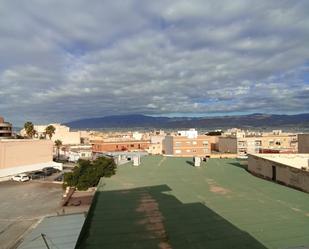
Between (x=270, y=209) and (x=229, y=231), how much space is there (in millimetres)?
3289

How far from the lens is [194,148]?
280 feet

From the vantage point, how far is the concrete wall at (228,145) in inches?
3334

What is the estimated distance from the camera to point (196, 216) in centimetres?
1058

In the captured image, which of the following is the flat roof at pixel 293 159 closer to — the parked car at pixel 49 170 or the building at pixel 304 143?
the building at pixel 304 143

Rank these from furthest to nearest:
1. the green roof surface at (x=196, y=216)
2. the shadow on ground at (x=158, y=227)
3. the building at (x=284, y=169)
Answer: the building at (x=284, y=169) < the green roof surface at (x=196, y=216) < the shadow on ground at (x=158, y=227)

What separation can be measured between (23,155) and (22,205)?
31.8 m

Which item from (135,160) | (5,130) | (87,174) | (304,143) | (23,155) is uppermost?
A: (5,130)

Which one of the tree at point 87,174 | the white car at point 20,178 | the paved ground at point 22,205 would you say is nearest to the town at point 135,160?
the white car at point 20,178

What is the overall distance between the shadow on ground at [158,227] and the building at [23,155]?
→ 206 feet

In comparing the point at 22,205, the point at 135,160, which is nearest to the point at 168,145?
the point at 22,205

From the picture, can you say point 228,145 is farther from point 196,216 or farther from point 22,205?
point 196,216

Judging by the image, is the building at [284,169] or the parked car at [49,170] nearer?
the building at [284,169]

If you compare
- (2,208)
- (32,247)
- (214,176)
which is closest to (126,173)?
(214,176)

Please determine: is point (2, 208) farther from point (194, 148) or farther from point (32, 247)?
point (194, 148)
